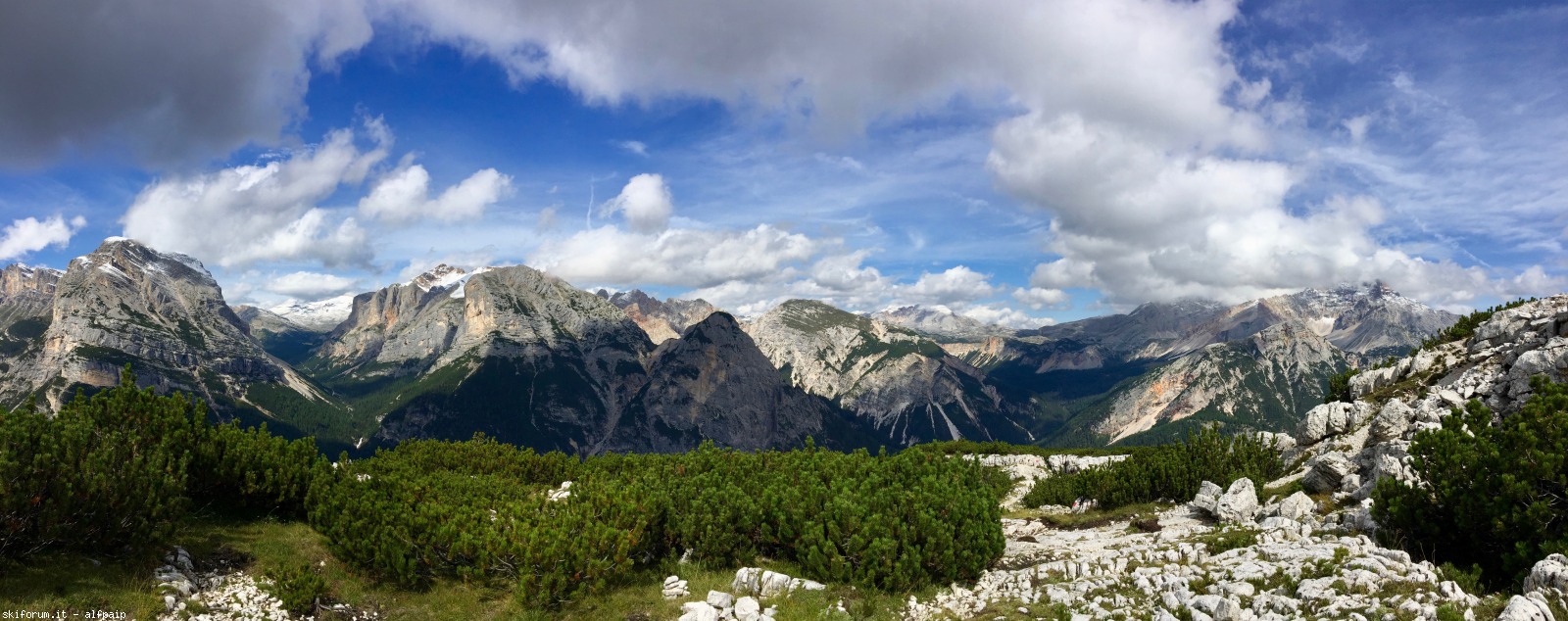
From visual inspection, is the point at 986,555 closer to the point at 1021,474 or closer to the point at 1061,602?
the point at 1061,602

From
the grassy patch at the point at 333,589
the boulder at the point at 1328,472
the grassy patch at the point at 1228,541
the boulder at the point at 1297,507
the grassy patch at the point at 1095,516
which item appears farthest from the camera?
the grassy patch at the point at 1095,516

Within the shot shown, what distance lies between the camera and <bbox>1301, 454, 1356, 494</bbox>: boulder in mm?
27734

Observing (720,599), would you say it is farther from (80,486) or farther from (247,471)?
(247,471)

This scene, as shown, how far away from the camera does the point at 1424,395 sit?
3142 cm

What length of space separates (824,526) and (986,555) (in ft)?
18.7

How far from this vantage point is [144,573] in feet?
65.4

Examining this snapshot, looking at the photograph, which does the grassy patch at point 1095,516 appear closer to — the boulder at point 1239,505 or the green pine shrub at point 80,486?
the boulder at point 1239,505

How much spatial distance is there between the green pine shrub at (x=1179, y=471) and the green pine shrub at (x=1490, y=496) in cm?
1439

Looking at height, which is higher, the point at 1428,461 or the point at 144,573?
the point at 1428,461

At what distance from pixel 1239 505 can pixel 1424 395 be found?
12903 millimetres

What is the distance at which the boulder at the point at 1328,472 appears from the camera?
27734mm

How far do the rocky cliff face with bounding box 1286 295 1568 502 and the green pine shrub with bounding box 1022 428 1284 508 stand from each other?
204cm

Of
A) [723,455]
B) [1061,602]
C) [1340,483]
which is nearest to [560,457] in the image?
[723,455]

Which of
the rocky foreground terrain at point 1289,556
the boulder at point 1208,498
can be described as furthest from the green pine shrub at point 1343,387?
the boulder at point 1208,498
